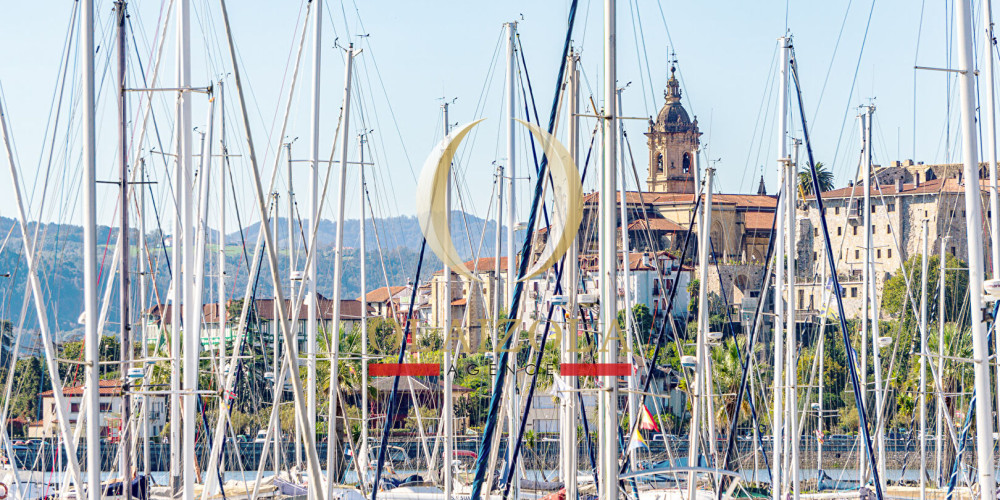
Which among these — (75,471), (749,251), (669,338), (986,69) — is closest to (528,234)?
(75,471)

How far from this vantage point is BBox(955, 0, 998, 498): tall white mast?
12.7m

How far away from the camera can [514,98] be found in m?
20.7

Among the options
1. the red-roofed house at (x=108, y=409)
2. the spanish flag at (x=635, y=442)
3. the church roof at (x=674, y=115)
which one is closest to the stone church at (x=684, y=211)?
the church roof at (x=674, y=115)

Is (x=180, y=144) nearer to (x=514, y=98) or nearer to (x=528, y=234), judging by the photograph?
(x=528, y=234)

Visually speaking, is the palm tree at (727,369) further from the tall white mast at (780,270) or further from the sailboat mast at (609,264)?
the sailboat mast at (609,264)

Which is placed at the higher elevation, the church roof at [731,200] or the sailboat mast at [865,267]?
the church roof at [731,200]

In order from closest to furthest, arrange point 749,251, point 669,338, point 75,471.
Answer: point 75,471, point 669,338, point 749,251

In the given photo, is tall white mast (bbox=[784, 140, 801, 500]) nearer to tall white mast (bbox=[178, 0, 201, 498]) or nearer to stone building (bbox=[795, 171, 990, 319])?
tall white mast (bbox=[178, 0, 201, 498])

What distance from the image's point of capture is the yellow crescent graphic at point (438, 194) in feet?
47.2

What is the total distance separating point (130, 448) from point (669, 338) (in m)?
63.5

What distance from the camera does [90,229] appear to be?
Answer: 406 inches

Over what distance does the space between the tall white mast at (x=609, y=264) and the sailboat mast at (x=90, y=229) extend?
4682 millimetres

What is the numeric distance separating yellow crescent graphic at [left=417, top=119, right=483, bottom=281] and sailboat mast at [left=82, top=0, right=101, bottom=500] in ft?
15.5

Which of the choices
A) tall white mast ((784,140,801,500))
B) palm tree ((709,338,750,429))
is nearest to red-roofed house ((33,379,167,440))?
tall white mast ((784,140,801,500))
